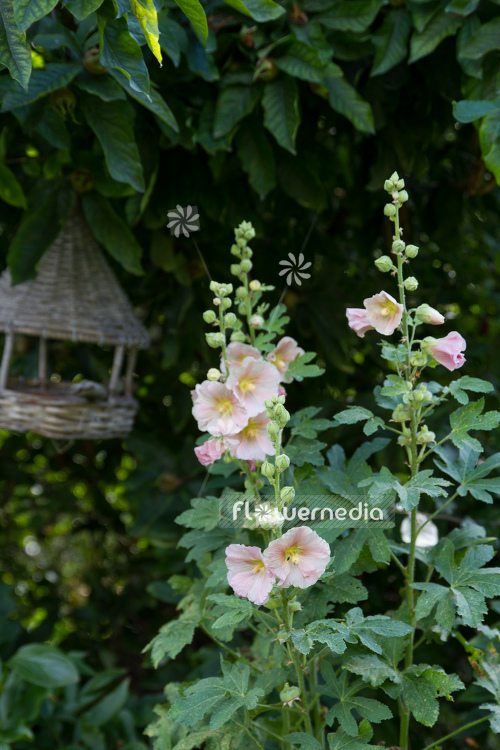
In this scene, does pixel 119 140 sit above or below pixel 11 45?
below

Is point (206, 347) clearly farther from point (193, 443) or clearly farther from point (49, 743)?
point (49, 743)

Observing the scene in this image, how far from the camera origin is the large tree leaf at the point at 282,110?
93 centimetres

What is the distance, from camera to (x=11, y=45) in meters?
0.62

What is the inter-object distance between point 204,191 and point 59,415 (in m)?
0.48

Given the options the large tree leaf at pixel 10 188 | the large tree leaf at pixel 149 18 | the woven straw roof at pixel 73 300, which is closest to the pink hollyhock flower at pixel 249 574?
the large tree leaf at pixel 149 18

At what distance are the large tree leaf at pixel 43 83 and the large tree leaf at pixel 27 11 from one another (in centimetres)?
22

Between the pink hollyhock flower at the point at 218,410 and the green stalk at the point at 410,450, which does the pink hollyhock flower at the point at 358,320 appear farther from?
the pink hollyhock flower at the point at 218,410

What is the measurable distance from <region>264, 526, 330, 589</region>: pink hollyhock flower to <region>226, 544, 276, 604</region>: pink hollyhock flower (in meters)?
0.01

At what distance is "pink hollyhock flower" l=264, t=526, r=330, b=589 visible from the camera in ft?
1.77

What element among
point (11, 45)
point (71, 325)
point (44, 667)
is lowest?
point (44, 667)

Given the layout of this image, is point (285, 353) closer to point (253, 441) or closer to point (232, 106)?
point (253, 441)

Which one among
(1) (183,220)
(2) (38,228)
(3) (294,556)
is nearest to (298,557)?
(3) (294,556)

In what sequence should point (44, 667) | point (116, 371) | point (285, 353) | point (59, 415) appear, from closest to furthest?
1. point (285, 353)
2. point (59, 415)
3. point (116, 371)
4. point (44, 667)

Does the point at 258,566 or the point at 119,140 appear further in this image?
the point at 119,140
